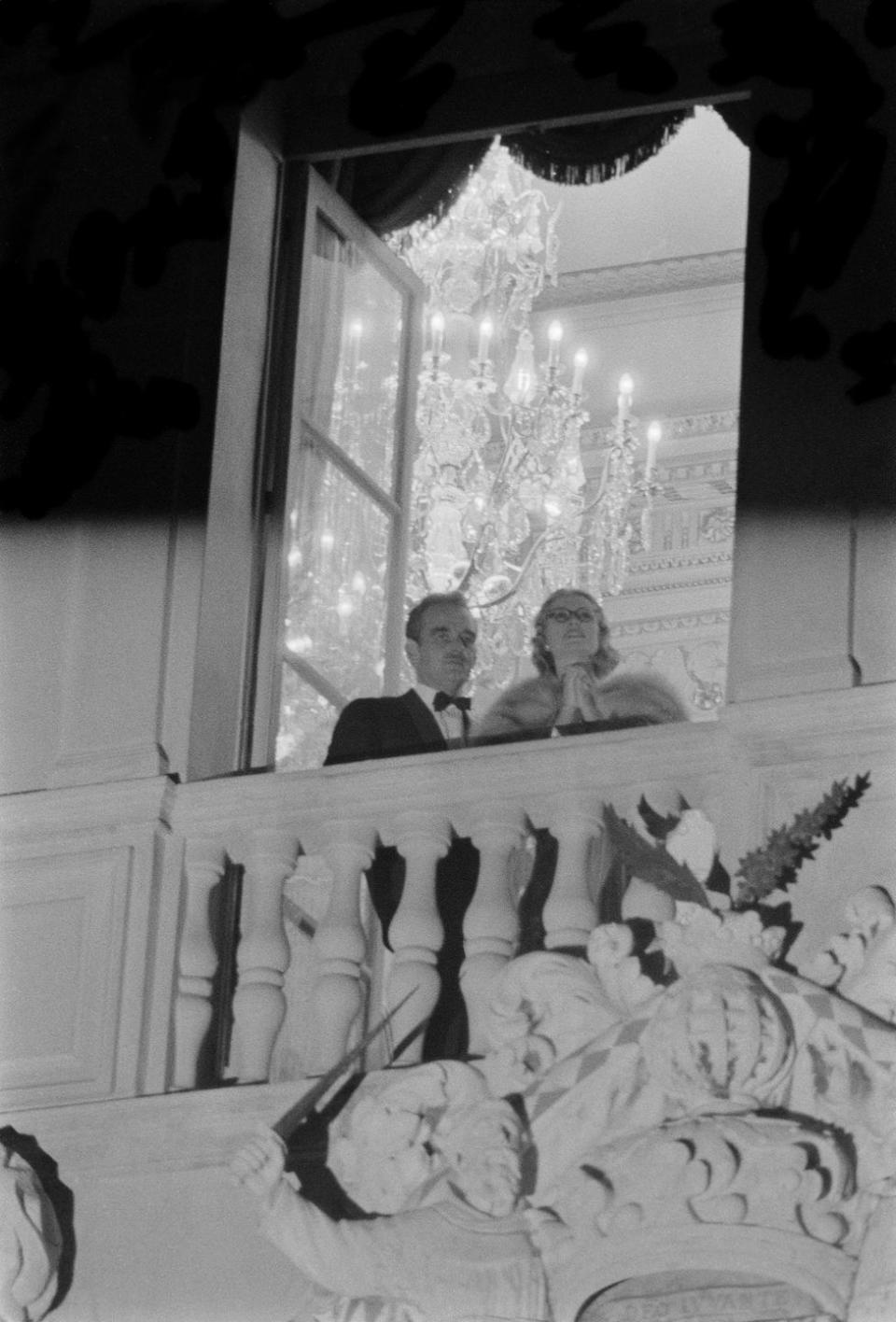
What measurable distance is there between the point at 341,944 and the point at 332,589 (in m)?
1.14

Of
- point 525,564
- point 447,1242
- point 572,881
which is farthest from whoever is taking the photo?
point 525,564

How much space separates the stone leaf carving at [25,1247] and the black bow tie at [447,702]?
1.32 meters

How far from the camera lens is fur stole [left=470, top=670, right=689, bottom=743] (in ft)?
23.3

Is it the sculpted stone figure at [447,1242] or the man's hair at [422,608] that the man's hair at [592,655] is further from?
the sculpted stone figure at [447,1242]

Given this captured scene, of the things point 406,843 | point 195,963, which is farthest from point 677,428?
point 195,963

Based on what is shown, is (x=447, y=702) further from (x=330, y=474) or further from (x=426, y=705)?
(x=330, y=474)

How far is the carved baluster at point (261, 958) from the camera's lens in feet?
21.9

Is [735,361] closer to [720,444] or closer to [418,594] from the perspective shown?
[720,444]

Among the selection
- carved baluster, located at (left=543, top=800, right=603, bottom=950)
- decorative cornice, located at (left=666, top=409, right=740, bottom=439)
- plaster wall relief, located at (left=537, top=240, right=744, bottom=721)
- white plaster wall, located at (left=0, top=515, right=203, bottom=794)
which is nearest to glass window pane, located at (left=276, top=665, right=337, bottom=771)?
white plaster wall, located at (left=0, top=515, right=203, bottom=794)

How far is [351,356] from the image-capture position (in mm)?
7789

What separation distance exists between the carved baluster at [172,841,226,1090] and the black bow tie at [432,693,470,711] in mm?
631

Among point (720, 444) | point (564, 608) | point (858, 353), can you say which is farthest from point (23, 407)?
point (720, 444)

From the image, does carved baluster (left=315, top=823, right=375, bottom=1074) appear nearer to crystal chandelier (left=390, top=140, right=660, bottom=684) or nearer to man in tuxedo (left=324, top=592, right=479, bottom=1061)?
man in tuxedo (left=324, top=592, right=479, bottom=1061)

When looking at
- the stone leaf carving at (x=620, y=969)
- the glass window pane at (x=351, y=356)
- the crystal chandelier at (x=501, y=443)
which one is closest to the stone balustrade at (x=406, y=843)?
the stone leaf carving at (x=620, y=969)
